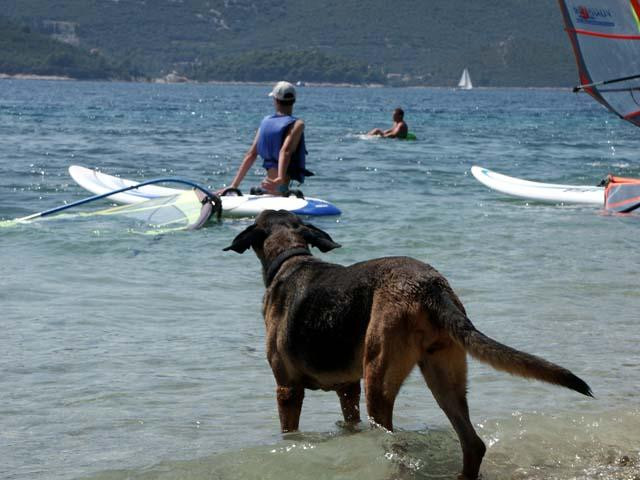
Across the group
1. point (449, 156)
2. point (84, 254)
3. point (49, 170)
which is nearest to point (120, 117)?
point (449, 156)

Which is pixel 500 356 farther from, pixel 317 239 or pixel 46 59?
pixel 46 59

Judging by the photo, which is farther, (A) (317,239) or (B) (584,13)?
(B) (584,13)

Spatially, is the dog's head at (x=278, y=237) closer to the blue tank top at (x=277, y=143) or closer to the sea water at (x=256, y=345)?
the sea water at (x=256, y=345)

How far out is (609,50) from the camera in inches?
755

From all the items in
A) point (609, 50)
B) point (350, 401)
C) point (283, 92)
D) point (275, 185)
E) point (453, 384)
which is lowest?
point (350, 401)

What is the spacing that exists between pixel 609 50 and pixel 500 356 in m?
16.2

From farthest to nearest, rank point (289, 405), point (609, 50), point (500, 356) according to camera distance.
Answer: point (609, 50) < point (289, 405) < point (500, 356)

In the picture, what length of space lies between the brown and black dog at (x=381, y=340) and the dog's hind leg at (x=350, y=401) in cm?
2

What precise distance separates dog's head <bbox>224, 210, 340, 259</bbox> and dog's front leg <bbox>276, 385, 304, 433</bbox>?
2.37 ft

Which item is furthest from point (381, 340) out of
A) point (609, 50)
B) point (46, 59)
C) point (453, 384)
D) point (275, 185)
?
point (46, 59)

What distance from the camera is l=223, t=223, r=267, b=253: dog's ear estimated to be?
533 centimetres

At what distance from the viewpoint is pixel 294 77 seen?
187500mm

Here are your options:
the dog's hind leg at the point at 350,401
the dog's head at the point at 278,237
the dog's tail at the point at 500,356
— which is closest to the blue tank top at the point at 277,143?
the dog's head at the point at 278,237

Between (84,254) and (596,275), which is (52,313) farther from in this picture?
(596,275)
